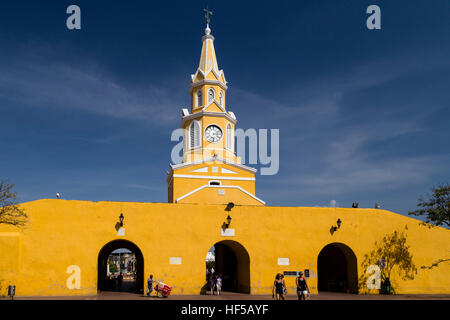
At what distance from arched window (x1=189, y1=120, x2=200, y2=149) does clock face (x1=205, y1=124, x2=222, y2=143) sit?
2.64 ft

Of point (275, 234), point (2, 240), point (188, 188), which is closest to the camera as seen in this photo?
point (2, 240)

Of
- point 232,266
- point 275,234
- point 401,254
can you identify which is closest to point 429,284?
point 401,254

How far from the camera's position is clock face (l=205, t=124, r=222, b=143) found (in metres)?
34.2

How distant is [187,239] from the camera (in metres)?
21.4

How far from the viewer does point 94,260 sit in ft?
65.9

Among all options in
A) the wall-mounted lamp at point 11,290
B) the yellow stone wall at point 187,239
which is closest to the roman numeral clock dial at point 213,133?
the yellow stone wall at point 187,239

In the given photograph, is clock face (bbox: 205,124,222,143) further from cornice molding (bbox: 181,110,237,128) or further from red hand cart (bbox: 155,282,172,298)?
red hand cart (bbox: 155,282,172,298)

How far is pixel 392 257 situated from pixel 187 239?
11511 mm

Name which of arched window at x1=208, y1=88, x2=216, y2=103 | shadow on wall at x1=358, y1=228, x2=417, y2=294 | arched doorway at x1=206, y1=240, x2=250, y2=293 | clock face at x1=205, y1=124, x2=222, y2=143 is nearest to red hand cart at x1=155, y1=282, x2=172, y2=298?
arched doorway at x1=206, y1=240, x2=250, y2=293

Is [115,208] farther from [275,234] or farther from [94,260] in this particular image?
[275,234]

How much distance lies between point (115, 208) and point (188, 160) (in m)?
13.5

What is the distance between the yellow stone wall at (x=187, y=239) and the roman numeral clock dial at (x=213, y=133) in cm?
1276

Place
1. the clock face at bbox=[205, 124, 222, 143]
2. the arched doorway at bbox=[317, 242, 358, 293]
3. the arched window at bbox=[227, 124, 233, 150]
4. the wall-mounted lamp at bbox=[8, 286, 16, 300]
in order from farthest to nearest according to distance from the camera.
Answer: the arched window at bbox=[227, 124, 233, 150], the clock face at bbox=[205, 124, 222, 143], the arched doorway at bbox=[317, 242, 358, 293], the wall-mounted lamp at bbox=[8, 286, 16, 300]

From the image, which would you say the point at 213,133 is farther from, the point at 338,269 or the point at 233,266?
the point at 338,269
